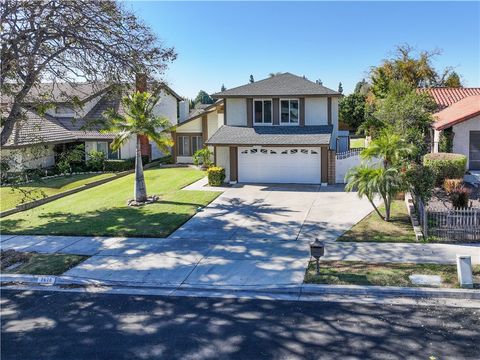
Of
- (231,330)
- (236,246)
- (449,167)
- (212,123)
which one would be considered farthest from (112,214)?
(212,123)

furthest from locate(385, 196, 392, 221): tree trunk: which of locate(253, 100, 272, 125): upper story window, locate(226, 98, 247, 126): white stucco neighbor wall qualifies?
locate(226, 98, 247, 126): white stucco neighbor wall

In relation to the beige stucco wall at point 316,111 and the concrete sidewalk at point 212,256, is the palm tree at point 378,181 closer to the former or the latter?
the concrete sidewalk at point 212,256

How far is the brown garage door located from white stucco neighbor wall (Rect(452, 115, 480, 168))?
7.8 inches

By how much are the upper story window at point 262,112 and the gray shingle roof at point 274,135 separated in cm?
51

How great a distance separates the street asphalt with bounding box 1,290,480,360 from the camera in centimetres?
805

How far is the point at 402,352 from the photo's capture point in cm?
786

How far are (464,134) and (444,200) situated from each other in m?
7.62

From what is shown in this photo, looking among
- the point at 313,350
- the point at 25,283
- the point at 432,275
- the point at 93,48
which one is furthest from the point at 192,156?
the point at 313,350

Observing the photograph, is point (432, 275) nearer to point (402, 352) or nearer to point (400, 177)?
point (402, 352)

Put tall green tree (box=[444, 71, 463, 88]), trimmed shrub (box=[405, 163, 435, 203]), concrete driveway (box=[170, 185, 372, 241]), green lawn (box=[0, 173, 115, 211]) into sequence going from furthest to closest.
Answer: tall green tree (box=[444, 71, 463, 88])
green lawn (box=[0, 173, 115, 211])
concrete driveway (box=[170, 185, 372, 241])
trimmed shrub (box=[405, 163, 435, 203])

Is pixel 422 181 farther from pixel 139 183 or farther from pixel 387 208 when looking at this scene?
pixel 139 183

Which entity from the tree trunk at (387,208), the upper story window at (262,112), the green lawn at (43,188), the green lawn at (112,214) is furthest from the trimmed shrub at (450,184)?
the green lawn at (43,188)

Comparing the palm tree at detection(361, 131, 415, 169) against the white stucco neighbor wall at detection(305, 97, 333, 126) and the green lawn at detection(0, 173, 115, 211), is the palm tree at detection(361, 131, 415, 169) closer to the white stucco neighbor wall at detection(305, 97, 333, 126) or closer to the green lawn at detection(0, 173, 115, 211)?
the white stucco neighbor wall at detection(305, 97, 333, 126)

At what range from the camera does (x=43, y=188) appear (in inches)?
1061
